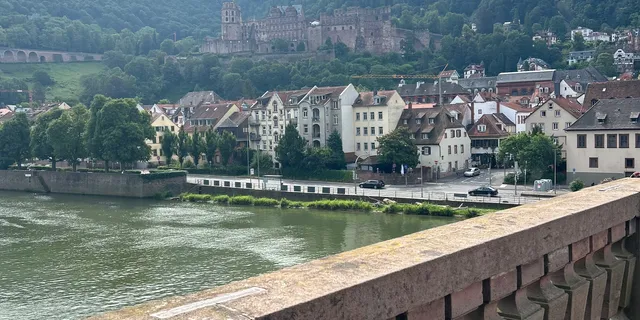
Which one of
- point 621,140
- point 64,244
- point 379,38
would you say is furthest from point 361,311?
point 379,38

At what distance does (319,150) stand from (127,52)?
122 m

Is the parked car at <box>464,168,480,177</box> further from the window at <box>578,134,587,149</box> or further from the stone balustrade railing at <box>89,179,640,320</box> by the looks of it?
the stone balustrade railing at <box>89,179,640,320</box>

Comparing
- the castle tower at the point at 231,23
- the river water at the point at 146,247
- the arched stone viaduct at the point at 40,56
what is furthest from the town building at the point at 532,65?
the arched stone viaduct at the point at 40,56

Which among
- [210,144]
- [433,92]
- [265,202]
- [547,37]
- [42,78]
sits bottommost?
[265,202]

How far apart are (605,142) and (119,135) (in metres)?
38.2

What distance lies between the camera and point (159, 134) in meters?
79.3

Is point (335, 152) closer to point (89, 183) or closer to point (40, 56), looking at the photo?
point (89, 183)

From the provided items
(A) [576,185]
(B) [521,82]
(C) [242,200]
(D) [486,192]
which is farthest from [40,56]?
(A) [576,185]

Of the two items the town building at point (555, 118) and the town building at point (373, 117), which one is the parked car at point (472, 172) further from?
the town building at point (373, 117)

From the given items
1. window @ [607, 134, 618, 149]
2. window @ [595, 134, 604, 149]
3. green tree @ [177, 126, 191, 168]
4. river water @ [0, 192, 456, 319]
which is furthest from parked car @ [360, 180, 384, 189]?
green tree @ [177, 126, 191, 168]

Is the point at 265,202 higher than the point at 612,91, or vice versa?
the point at 612,91

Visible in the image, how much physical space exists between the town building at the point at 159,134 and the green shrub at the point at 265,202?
1108 inches

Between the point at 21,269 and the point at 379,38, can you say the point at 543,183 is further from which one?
the point at 379,38

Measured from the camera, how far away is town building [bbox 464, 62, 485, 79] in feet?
410
